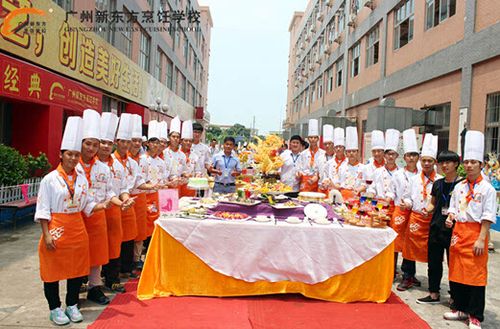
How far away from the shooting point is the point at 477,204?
147 inches

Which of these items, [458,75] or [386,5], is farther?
[386,5]

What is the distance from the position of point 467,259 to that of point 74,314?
11.6ft

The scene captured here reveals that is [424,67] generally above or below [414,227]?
above

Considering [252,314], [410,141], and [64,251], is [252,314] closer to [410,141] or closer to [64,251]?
[64,251]

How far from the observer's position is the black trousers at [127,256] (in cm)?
464

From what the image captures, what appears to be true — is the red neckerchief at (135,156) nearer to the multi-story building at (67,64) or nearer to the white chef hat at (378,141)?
the white chef hat at (378,141)

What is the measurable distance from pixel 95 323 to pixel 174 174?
3072 mm

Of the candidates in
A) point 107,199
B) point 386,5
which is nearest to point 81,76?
point 107,199

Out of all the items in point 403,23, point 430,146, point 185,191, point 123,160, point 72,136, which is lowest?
point 185,191

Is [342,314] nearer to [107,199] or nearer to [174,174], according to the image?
[107,199]

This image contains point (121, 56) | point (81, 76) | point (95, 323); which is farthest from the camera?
point (121, 56)

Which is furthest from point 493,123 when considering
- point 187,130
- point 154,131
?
point 154,131

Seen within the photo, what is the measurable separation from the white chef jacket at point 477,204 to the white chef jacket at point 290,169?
11.4 ft

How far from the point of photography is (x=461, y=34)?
949cm
